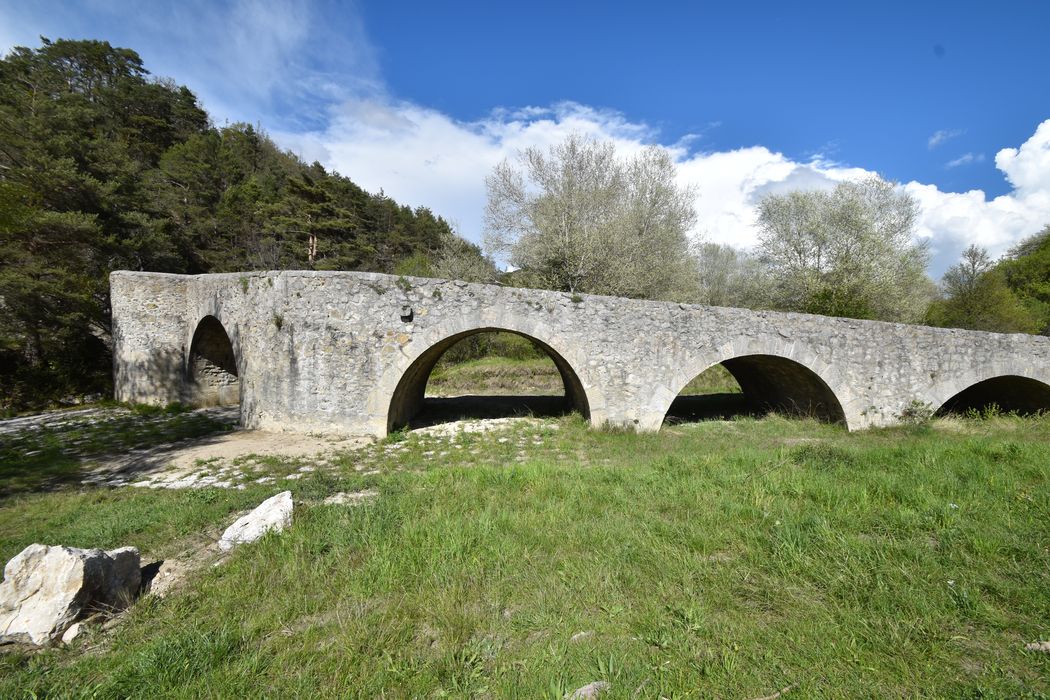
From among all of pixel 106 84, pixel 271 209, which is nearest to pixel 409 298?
pixel 271 209

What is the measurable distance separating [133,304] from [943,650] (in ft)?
64.0

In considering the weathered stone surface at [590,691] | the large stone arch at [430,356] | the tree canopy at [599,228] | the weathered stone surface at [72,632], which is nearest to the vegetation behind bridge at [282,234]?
the tree canopy at [599,228]

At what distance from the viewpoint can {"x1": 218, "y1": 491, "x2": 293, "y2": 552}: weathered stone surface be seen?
438 cm

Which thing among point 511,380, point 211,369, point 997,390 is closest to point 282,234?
point 211,369

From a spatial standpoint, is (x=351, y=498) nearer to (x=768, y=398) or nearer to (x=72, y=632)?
(x=72, y=632)

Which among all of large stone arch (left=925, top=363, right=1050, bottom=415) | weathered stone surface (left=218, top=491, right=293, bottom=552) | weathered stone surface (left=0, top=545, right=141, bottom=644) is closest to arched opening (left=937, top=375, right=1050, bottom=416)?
large stone arch (left=925, top=363, right=1050, bottom=415)

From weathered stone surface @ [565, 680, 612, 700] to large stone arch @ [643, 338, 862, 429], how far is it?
860 centimetres

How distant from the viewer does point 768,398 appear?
14000mm

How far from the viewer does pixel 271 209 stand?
97.1ft

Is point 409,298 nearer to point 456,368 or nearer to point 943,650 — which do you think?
point 943,650

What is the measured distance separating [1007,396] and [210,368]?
26202 millimetres

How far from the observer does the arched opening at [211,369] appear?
551 inches

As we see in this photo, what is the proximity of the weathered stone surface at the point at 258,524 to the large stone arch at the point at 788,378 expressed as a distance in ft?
27.1

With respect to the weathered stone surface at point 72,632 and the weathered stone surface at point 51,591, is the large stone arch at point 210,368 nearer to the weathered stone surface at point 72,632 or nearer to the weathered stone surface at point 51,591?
the weathered stone surface at point 51,591
